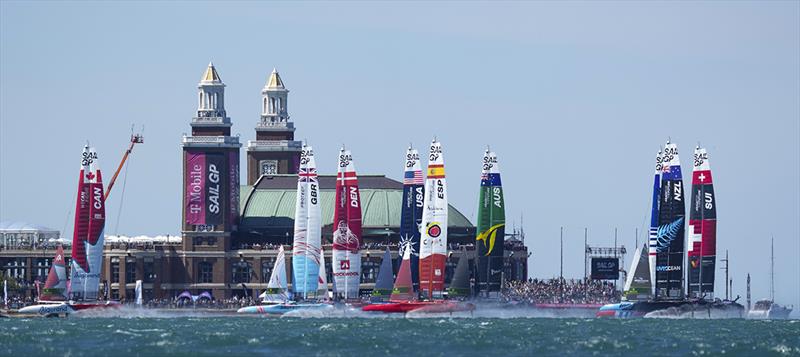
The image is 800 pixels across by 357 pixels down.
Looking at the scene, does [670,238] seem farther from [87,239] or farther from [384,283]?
[87,239]

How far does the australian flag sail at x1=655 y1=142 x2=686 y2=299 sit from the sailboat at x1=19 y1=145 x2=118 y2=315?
43.9 metres

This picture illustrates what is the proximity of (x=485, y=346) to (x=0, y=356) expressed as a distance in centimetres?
2646

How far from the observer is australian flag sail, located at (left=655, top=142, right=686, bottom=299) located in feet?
622

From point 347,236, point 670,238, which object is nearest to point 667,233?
point 670,238

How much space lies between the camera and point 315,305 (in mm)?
194375

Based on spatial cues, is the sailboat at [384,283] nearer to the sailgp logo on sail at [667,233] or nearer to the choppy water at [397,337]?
the choppy water at [397,337]

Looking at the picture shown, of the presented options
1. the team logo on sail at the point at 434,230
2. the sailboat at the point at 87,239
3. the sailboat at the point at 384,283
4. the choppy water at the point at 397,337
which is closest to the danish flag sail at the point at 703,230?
the choppy water at the point at 397,337

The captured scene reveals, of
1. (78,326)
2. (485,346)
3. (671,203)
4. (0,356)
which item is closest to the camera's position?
(0,356)

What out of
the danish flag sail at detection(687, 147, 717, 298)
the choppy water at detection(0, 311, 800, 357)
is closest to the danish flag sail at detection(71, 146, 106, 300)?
the choppy water at detection(0, 311, 800, 357)

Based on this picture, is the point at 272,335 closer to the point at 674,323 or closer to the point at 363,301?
the point at 674,323

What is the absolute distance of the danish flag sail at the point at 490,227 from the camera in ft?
646

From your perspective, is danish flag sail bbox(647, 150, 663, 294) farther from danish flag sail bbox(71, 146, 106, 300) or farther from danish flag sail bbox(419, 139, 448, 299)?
danish flag sail bbox(71, 146, 106, 300)

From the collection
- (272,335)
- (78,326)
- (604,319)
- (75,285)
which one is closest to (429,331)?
(272,335)

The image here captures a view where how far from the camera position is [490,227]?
198 meters
